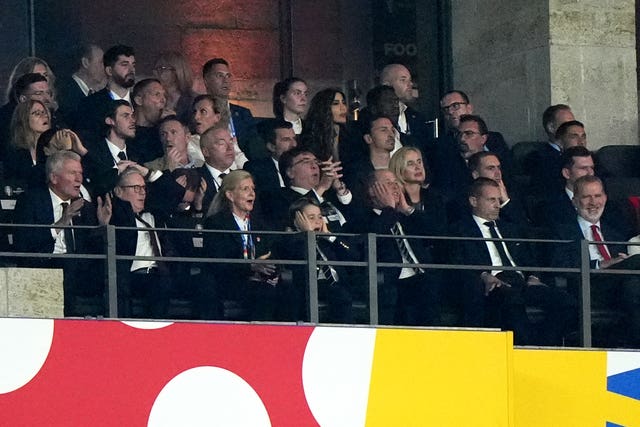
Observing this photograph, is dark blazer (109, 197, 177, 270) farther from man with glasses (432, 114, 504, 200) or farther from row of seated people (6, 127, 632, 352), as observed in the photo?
man with glasses (432, 114, 504, 200)

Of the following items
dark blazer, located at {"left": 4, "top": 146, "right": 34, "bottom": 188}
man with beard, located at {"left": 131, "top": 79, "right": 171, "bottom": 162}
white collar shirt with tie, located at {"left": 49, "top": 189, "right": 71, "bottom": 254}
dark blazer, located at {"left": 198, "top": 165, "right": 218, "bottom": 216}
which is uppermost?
man with beard, located at {"left": 131, "top": 79, "right": 171, "bottom": 162}

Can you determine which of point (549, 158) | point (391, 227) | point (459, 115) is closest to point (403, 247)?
point (391, 227)

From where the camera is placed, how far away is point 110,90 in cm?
1470

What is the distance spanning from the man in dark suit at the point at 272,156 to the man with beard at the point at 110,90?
102 centimetres

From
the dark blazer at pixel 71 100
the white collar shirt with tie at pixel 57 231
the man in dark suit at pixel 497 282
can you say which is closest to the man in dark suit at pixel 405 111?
the man in dark suit at pixel 497 282

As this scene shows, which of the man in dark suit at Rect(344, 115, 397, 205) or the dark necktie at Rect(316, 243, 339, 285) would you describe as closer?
the dark necktie at Rect(316, 243, 339, 285)

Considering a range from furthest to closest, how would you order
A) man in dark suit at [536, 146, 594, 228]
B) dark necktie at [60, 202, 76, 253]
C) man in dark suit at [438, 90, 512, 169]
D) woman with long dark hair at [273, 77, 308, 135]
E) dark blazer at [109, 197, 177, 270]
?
man in dark suit at [438, 90, 512, 169], woman with long dark hair at [273, 77, 308, 135], man in dark suit at [536, 146, 594, 228], dark blazer at [109, 197, 177, 270], dark necktie at [60, 202, 76, 253]

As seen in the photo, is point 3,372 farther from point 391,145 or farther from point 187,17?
point 187,17

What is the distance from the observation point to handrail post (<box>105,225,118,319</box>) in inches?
489

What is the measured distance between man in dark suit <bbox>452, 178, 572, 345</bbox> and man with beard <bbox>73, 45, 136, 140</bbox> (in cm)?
258

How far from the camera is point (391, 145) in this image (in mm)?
14805

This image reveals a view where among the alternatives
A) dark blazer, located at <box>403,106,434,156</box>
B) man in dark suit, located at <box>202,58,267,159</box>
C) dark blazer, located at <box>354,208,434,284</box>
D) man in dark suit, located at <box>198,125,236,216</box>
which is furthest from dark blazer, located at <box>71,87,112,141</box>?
dark blazer, located at <box>403,106,434,156</box>

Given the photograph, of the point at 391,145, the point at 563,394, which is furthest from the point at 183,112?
the point at 563,394

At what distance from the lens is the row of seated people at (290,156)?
13.8 m
